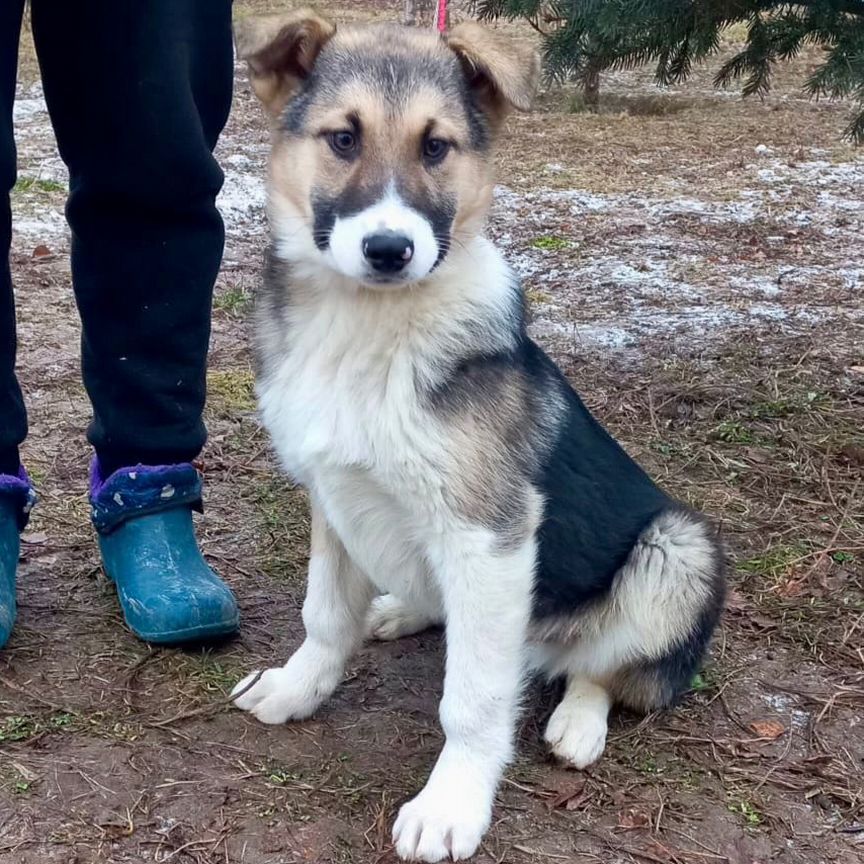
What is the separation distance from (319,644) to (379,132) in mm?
1253

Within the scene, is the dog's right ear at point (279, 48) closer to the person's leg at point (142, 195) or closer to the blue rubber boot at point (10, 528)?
the person's leg at point (142, 195)

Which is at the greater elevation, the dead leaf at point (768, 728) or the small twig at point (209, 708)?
the dead leaf at point (768, 728)

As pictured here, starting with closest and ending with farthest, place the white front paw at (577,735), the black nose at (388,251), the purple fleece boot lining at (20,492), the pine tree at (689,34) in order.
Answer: the black nose at (388,251) → the white front paw at (577,735) → the purple fleece boot lining at (20,492) → the pine tree at (689,34)

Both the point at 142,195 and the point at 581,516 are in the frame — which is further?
the point at 142,195

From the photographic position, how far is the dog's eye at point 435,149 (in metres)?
2.47

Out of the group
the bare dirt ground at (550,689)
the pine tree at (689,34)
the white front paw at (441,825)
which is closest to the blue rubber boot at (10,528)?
the bare dirt ground at (550,689)

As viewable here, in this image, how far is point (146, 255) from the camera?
9.86ft

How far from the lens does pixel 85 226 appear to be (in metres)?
3.01

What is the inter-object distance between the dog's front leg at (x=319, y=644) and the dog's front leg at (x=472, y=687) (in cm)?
42

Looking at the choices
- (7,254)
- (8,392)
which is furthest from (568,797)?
(7,254)

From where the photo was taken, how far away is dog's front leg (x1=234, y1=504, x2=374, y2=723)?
9.11 feet

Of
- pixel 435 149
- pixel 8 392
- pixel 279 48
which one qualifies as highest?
pixel 279 48

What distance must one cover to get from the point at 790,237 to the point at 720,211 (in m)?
0.68

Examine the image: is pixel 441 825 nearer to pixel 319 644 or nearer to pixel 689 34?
pixel 319 644
